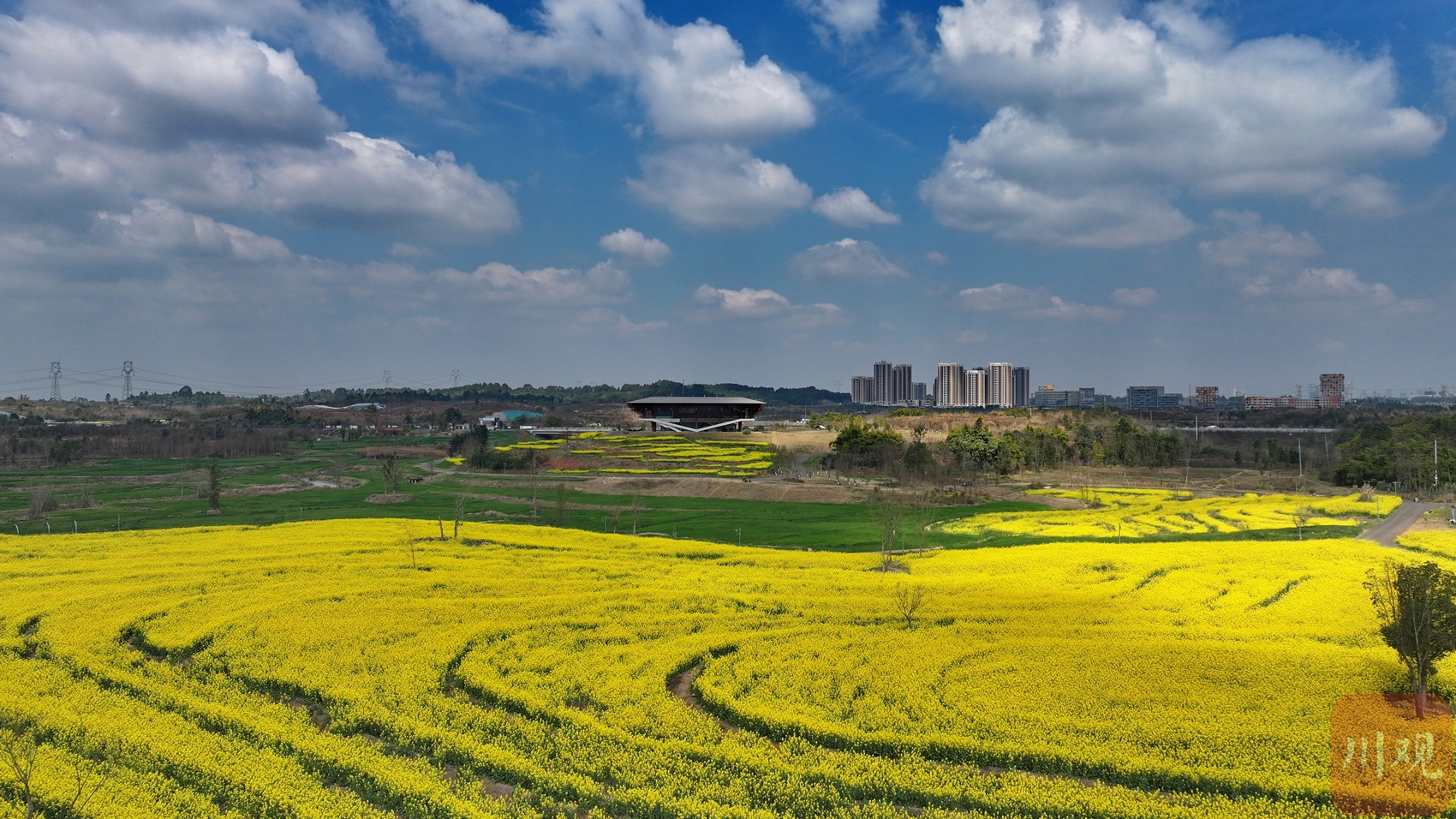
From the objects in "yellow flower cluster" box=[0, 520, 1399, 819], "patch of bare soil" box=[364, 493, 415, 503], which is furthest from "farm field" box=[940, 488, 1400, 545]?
"patch of bare soil" box=[364, 493, 415, 503]

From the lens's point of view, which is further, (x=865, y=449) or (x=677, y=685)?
(x=865, y=449)

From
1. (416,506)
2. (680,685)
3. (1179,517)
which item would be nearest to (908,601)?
(680,685)

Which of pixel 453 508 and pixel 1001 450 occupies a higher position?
pixel 1001 450

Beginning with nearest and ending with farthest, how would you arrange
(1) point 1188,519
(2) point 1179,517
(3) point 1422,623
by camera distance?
(3) point 1422,623, (1) point 1188,519, (2) point 1179,517

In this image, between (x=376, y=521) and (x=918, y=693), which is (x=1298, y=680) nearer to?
(x=918, y=693)

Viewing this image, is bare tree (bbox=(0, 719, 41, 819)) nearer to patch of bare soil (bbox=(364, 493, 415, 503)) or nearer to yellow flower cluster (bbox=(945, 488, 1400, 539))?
yellow flower cluster (bbox=(945, 488, 1400, 539))

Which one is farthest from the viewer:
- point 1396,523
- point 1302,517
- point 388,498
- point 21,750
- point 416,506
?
point 388,498

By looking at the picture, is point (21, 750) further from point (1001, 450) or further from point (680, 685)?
point (1001, 450)

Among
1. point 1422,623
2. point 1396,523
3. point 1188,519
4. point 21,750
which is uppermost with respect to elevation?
point 1422,623
